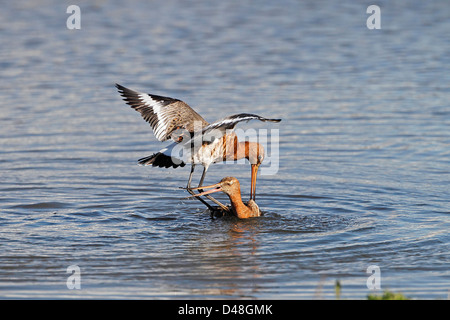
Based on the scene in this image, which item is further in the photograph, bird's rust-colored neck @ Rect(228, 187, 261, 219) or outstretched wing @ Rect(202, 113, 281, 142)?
bird's rust-colored neck @ Rect(228, 187, 261, 219)

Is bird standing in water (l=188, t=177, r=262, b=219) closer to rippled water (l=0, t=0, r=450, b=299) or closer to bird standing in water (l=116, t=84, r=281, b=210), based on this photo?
rippled water (l=0, t=0, r=450, b=299)

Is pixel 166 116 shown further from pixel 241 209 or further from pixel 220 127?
pixel 241 209

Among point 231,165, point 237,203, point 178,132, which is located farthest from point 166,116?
point 231,165

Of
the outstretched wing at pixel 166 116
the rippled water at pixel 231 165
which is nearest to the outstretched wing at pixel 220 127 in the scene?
the outstretched wing at pixel 166 116

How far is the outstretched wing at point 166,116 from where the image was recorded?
25.7 ft

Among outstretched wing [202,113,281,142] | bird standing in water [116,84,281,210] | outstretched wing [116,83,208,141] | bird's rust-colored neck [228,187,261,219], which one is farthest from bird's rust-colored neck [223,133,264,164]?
bird's rust-colored neck [228,187,261,219]

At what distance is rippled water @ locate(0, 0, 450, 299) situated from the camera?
603 centimetres

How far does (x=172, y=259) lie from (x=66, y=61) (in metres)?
10.1

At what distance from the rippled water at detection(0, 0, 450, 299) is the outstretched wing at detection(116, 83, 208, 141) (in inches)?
35.4

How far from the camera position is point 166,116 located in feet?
25.8

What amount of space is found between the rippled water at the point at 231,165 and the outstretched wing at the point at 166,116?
35.4 inches
